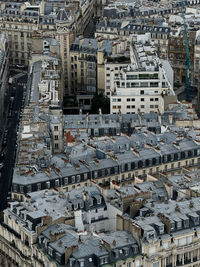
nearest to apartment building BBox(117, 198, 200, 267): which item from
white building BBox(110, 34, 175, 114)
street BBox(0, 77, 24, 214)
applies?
street BBox(0, 77, 24, 214)

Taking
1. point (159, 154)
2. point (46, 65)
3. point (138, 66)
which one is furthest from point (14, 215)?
point (46, 65)

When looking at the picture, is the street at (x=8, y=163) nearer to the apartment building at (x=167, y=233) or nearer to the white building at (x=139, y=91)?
the white building at (x=139, y=91)

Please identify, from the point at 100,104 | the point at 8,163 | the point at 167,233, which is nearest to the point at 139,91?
the point at 100,104

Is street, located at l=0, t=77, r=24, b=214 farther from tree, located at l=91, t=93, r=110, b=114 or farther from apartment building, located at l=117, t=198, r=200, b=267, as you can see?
apartment building, located at l=117, t=198, r=200, b=267

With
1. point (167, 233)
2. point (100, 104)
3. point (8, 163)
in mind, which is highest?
point (100, 104)

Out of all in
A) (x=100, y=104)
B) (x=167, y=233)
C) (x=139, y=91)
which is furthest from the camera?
(x=100, y=104)

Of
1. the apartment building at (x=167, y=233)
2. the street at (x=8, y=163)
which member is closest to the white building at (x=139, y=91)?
the street at (x=8, y=163)

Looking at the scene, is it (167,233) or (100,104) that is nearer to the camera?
(167,233)

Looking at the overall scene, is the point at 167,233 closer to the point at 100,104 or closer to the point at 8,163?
the point at 8,163
